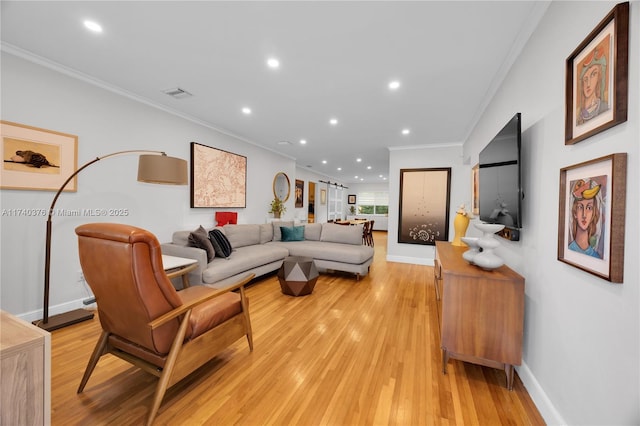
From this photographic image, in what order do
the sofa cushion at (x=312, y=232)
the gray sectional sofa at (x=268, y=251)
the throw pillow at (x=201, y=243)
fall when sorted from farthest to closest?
the sofa cushion at (x=312, y=232), the throw pillow at (x=201, y=243), the gray sectional sofa at (x=268, y=251)

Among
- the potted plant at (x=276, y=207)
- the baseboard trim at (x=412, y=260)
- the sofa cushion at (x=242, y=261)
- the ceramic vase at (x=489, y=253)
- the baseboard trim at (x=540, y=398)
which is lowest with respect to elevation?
the baseboard trim at (x=540, y=398)

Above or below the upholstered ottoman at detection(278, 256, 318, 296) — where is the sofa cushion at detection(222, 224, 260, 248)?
above

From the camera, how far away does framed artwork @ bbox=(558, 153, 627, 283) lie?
1.01 m

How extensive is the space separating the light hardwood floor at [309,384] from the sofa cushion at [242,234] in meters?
1.89

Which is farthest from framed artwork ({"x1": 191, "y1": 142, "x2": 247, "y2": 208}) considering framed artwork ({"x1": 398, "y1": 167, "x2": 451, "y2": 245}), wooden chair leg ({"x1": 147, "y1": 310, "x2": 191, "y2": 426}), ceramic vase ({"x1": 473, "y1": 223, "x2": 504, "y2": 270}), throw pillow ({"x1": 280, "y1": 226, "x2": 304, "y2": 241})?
ceramic vase ({"x1": 473, "y1": 223, "x2": 504, "y2": 270})

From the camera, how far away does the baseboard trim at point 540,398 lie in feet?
4.67

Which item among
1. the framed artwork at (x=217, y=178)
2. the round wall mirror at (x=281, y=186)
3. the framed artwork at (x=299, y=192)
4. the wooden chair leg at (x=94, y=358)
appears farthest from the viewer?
the framed artwork at (x=299, y=192)

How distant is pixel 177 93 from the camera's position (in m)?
3.20

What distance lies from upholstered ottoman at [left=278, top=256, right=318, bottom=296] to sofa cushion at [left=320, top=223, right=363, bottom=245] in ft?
5.08

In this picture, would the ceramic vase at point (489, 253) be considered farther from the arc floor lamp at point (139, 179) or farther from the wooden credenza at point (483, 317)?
the arc floor lamp at point (139, 179)

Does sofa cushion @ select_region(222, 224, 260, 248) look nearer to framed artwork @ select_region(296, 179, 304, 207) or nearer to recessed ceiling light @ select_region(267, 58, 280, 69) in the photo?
recessed ceiling light @ select_region(267, 58, 280, 69)

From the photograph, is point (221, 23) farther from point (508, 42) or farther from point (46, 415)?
point (46, 415)

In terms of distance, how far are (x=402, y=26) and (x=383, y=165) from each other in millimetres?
6405

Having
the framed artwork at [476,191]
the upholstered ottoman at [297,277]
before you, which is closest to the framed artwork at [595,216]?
the framed artwork at [476,191]
